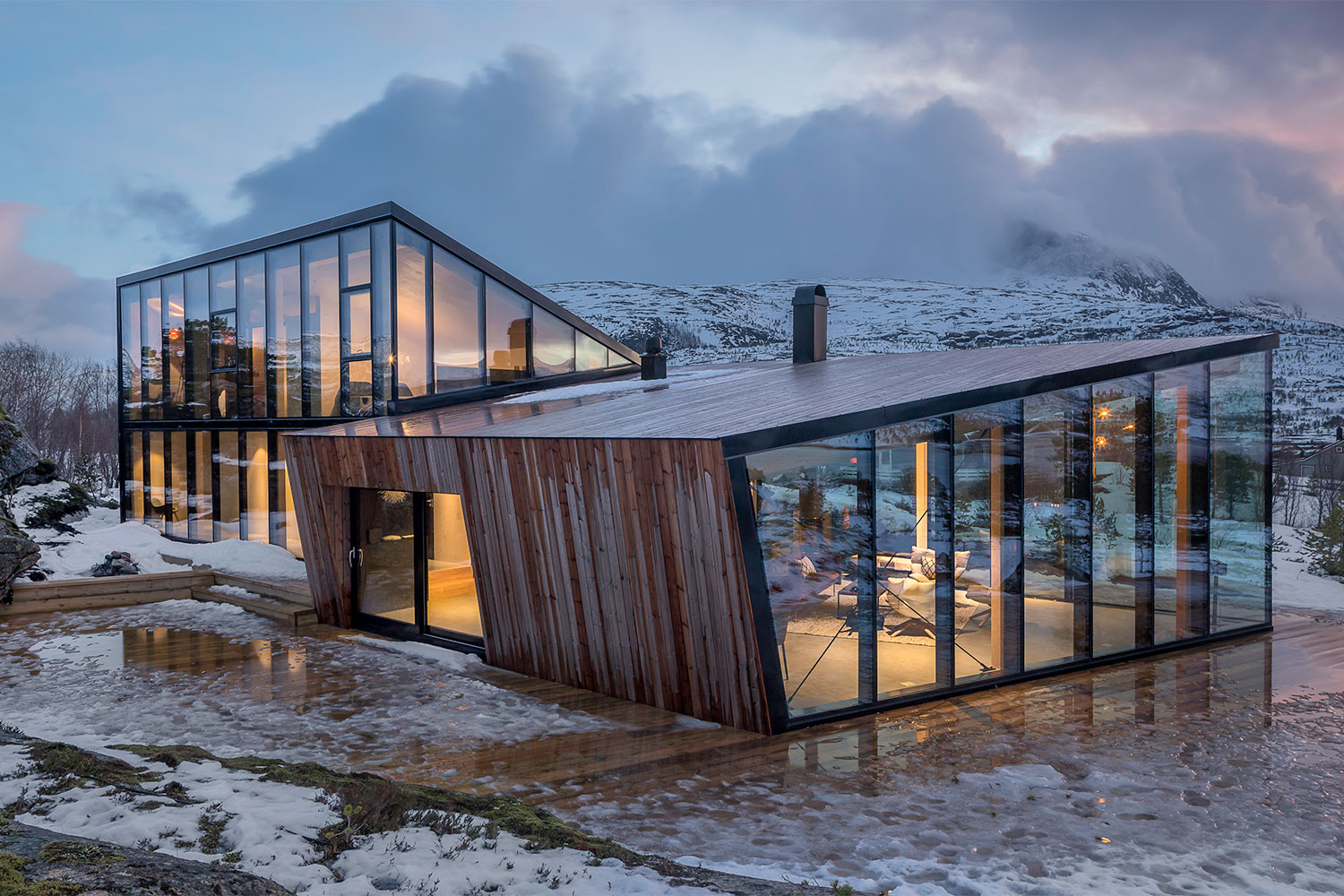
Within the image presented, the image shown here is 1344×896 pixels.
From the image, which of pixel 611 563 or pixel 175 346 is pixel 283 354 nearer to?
pixel 175 346

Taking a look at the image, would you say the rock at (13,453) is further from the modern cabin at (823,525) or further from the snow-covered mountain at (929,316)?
the snow-covered mountain at (929,316)

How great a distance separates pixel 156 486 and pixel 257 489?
3.49 meters

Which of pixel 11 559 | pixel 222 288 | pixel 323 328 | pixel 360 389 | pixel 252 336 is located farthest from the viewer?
pixel 222 288

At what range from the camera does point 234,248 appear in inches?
543

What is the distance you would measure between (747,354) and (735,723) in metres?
61.1

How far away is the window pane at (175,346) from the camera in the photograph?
1474 centimetres

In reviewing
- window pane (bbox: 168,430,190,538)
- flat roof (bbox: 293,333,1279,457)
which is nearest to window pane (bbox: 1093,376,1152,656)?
flat roof (bbox: 293,333,1279,457)

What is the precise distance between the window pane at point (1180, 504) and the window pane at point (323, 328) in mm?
Answer: 11056

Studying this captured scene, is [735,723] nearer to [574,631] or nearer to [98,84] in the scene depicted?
[574,631]

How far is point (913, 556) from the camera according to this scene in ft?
20.7

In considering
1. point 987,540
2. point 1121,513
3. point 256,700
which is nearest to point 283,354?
point 256,700

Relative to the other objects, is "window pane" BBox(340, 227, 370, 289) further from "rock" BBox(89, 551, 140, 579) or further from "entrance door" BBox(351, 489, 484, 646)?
"rock" BBox(89, 551, 140, 579)

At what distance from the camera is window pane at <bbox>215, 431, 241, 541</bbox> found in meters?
13.6

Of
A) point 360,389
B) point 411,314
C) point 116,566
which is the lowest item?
Result: point 116,566
